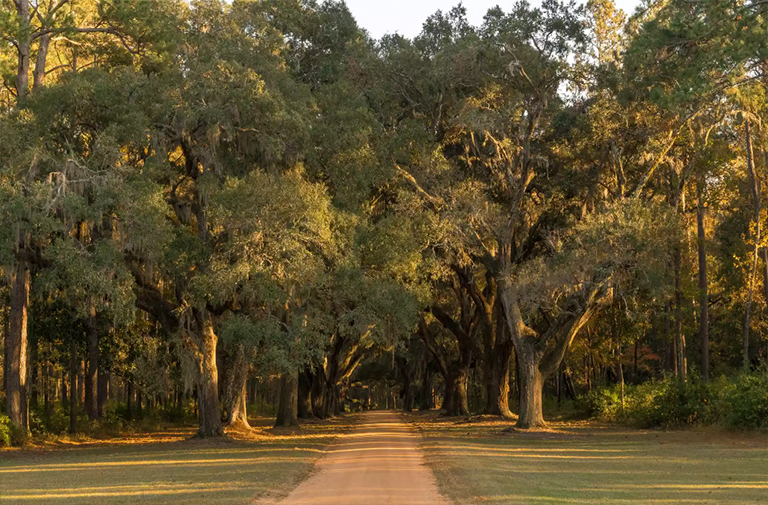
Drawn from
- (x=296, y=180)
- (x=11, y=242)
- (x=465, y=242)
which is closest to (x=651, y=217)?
(x=465, y=242)

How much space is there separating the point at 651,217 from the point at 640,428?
31.3 ft

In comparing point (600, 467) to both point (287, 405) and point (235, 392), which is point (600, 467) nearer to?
point (235, 392)

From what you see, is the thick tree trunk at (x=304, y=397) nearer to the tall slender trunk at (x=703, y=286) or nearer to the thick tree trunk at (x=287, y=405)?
the thick tree trunk at (x=287, y=405)

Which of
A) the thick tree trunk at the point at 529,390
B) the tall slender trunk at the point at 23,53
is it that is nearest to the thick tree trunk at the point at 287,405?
the thick tree trunk at the point at 529,390

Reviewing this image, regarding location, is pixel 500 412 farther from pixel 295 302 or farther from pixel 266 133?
pixel 266 133

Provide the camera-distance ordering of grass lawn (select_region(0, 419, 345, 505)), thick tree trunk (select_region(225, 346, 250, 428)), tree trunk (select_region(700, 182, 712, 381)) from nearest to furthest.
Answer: grass lawn (select_region(0, 419, 345, 505)), tree trunk (select_region(700, 182, 712, 381)), thick tree trunk (select_region(225, 346, 250, 428))

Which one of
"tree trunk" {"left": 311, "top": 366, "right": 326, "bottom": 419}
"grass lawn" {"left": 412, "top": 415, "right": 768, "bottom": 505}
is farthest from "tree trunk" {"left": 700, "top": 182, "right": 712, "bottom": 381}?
"tree trunk" {"left": 311, "top": 366, "right": 326, "bottom": 419}

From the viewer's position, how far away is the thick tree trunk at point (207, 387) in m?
30.4

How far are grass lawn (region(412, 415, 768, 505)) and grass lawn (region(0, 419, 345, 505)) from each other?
12.4ft

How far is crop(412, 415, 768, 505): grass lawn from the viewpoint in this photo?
1430 centimetres

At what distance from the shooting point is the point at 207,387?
3064 cm

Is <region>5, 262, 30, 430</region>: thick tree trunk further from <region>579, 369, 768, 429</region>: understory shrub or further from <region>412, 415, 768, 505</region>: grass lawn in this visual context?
<region>579, 369, 768, 429</region>: understory shrub

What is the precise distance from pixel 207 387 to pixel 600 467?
15.8m

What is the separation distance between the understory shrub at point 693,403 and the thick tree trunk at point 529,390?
4613mm
